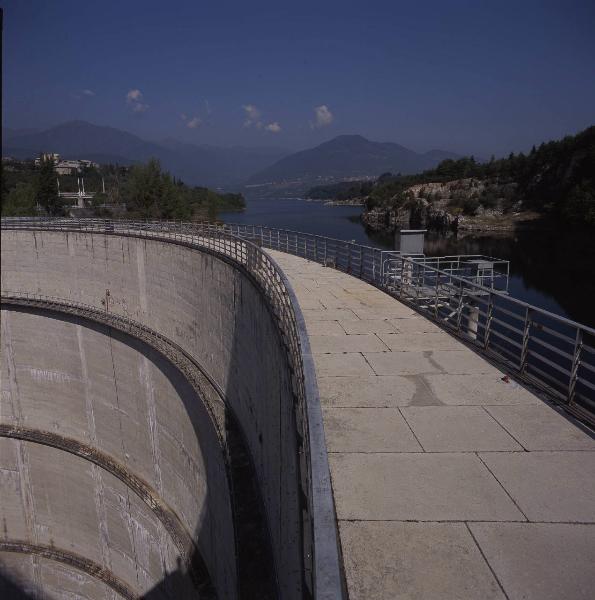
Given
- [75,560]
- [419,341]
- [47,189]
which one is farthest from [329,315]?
[47,189]

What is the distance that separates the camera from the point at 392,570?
3621mm

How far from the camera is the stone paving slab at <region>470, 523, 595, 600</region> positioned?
347 cm

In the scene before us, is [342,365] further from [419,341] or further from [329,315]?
[329,315]

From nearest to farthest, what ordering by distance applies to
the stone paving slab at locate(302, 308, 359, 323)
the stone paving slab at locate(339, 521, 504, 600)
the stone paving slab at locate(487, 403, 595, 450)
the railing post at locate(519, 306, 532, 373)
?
the stone paving slab at locate(339, 521, 504, 600)
the stone paving slab at locate(487, 403, 595, 450)
the railing post at locate(519, 306, 532, 373)
the stone paving slab at locate(302, 308, 359, 323)

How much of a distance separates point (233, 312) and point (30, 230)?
15820 mm

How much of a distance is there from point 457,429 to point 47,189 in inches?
2204

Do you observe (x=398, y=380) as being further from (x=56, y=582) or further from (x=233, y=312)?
(x=56, y=582)

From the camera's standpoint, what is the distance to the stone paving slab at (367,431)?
535 centimetres

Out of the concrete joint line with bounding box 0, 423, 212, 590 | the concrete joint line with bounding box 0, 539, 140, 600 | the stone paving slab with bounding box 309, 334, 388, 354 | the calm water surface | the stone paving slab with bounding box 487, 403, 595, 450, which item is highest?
the stone paving slab with bounding box 309, 334, 388, 354

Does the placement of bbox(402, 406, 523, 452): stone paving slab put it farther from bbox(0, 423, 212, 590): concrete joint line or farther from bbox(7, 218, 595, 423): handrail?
bbox(0, 423, 212, 590): concrete joint line

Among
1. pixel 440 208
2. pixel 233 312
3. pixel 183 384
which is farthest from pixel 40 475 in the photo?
pixel 440 208

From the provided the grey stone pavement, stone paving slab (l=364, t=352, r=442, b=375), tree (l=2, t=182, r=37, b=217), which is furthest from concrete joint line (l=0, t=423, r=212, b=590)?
tree (l=2, t=182, r=37, b=217)

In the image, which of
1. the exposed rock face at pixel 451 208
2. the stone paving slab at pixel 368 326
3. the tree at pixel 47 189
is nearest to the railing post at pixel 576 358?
the stone paving slab at pixel 368 326

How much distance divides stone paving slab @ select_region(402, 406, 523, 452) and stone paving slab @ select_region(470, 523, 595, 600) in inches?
50.1
